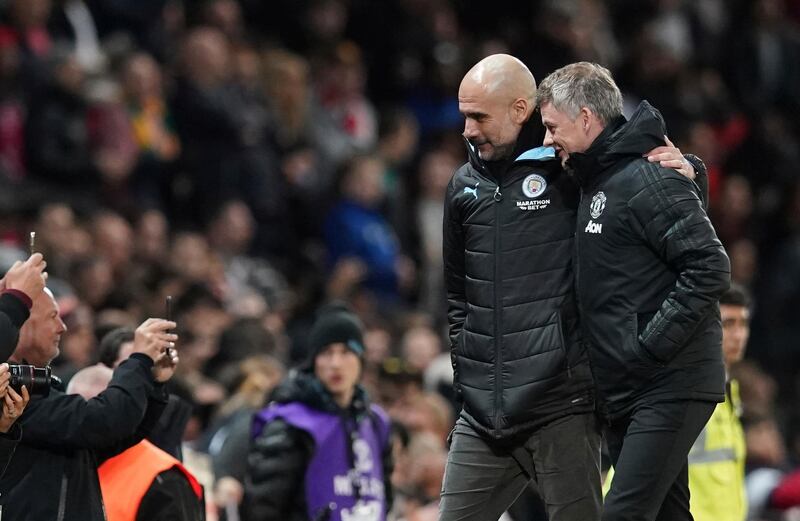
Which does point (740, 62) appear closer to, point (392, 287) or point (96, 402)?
point (392, 287)

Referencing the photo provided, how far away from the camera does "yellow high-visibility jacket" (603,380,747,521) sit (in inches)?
286

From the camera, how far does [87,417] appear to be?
595cm

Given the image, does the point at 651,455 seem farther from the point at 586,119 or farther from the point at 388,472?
the point at 388,472

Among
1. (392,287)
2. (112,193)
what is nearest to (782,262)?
(392,287)

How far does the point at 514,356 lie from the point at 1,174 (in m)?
5.97

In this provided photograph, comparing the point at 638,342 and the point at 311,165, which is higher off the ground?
the point at 638,342

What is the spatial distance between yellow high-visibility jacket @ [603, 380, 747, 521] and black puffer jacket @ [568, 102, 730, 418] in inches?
64.4

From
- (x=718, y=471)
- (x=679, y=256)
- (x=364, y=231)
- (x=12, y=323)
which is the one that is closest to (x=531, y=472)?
(x=679, y=256)

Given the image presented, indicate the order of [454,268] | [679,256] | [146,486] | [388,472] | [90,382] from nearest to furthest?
[679,256]
[454,268]
[146,486]
[90,382]
[388,472]

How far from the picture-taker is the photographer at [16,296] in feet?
18.6

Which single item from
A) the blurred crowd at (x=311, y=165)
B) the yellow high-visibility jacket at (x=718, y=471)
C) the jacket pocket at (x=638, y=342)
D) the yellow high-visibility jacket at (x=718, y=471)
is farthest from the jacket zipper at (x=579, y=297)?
the blurred crowd at (x=311, y=165)

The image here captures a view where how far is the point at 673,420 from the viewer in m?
5.57

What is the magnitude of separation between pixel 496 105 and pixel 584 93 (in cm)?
34

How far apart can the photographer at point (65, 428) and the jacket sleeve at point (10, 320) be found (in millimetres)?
130
